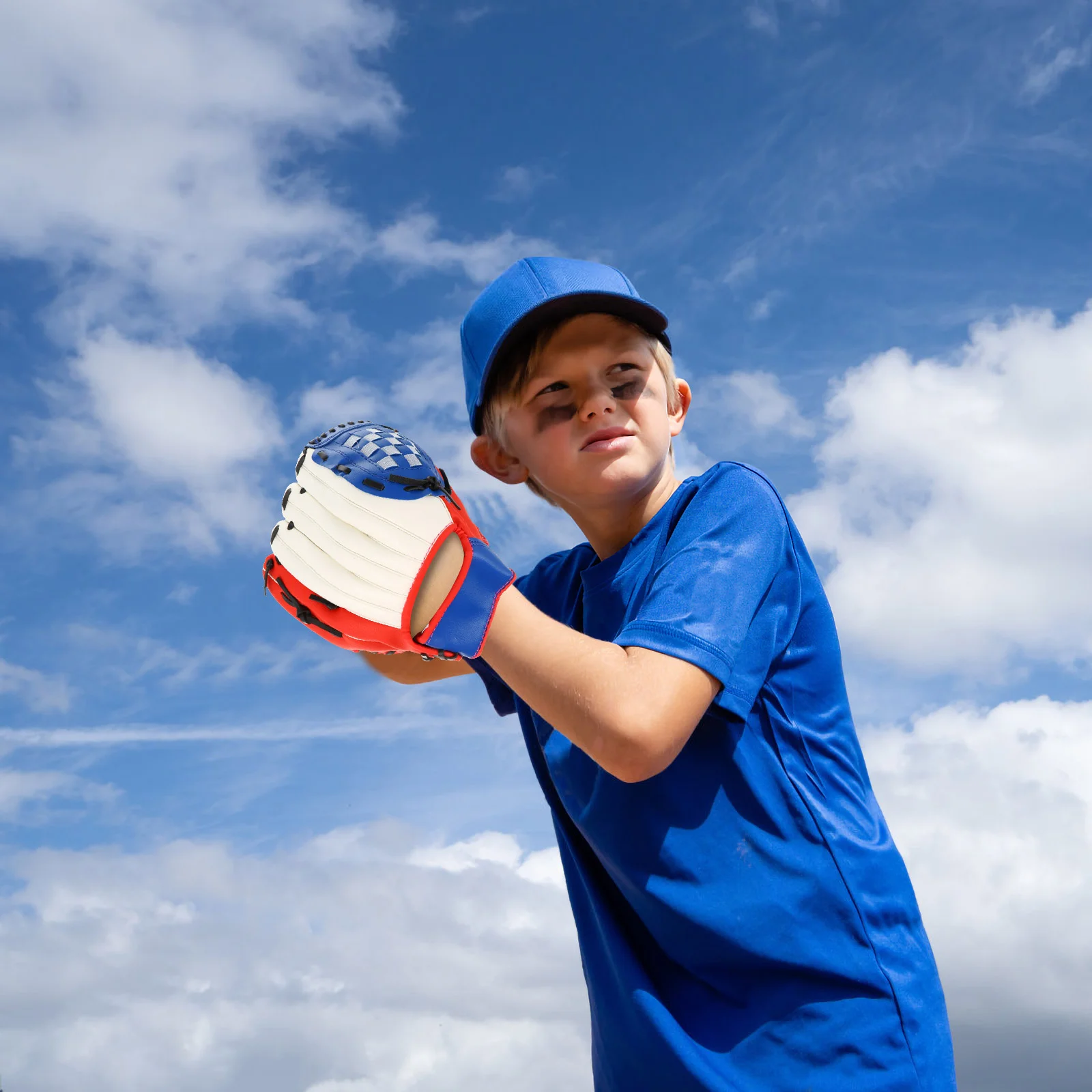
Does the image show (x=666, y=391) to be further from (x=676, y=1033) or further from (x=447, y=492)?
(x=676, y=1033)

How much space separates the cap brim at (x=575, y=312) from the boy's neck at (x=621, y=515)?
0.55 meters

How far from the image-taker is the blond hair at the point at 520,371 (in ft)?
11.0

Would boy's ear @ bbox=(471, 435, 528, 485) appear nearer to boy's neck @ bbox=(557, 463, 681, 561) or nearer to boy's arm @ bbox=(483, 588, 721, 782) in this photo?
boy's neck @ bbox=(557, 463, 681, 561)

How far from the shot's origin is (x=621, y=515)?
3.50 metres

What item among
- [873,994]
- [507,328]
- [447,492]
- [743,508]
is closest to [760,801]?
[873,994]

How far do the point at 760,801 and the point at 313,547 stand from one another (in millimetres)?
1477

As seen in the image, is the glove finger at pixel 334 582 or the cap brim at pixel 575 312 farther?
the cap brim at pixel 575 312

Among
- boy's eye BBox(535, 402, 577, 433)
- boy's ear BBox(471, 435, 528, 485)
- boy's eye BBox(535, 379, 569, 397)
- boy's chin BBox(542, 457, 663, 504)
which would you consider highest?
boy's ear BBox(471, 435, 528, 485)

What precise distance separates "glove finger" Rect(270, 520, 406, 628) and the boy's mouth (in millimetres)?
1002

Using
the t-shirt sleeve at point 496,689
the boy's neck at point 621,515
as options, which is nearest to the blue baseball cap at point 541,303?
the boy's neck at point 621,515

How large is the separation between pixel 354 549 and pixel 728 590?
103cm

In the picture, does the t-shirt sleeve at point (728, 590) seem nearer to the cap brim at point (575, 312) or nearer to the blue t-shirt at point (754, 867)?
the blue t-shirt at point (754, 867)

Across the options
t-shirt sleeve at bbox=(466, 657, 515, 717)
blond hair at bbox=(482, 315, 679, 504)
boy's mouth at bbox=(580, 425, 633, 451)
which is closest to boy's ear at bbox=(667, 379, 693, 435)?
blond hair at bbox=(482, 315, 679, 504)

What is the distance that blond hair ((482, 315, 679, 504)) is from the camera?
3.36 m
